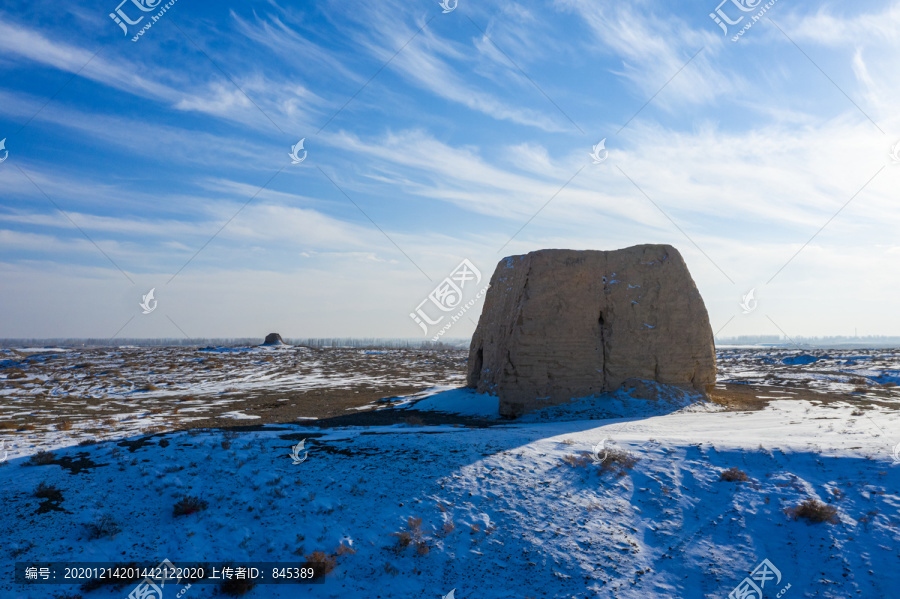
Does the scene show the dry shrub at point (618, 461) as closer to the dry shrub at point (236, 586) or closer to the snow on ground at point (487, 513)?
the snow on ground at point (487, 513)

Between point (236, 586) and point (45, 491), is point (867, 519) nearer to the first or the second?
point (236, 586)

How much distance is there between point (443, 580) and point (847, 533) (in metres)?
6.17

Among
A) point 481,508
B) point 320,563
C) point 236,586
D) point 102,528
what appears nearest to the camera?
point 236,586

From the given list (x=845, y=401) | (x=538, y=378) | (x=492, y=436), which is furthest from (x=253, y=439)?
(x=845, y=401)

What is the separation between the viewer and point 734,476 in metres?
8.92

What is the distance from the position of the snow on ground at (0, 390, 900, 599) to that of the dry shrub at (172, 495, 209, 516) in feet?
0.31

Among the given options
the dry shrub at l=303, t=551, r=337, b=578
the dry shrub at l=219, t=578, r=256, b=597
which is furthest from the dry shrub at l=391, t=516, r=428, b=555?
the dry shrub at l=219, t=578, r=256, b=597

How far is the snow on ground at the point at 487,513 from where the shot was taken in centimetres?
680

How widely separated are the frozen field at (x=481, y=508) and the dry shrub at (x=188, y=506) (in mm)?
71

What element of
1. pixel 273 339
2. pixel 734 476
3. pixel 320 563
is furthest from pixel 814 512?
pixel 273 339

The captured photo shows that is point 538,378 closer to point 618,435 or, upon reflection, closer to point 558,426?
point 558,426

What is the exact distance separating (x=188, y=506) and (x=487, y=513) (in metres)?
4.83

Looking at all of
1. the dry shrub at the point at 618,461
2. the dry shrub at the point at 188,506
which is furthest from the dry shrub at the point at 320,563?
the dry shrub at the point at 618,461

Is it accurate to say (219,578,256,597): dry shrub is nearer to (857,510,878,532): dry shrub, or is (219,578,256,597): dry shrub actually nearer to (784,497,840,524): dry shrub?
(784,497,840,524): dry shrub
